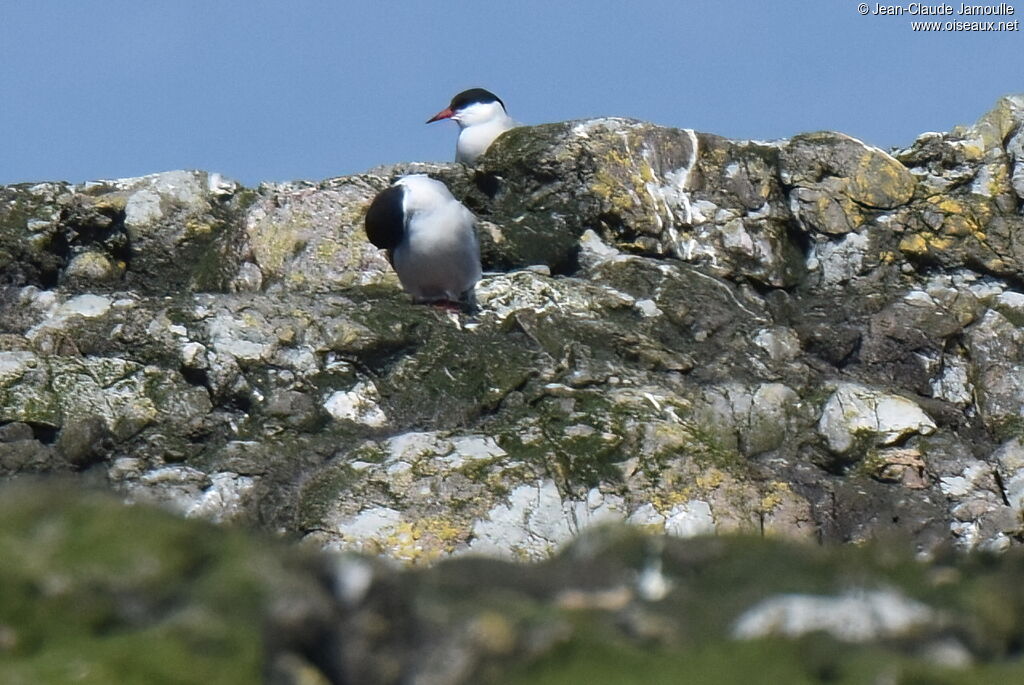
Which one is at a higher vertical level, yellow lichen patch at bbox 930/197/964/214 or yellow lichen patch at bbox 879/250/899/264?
yellow lichen patch at bbox 930/197/964/214

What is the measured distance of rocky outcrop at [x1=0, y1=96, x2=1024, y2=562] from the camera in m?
12.2

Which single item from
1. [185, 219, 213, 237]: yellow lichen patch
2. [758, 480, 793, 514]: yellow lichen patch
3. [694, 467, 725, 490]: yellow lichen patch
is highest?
[185, 219, 213, 237]: yellow lichen patch

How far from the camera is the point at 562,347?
14.2 metres

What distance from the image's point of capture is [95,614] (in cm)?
404

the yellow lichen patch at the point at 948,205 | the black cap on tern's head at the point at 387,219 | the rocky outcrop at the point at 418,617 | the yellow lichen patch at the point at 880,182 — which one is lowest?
the rocky outcrop at the point at 418,617

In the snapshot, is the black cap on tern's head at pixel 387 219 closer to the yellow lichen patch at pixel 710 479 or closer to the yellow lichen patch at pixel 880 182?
the yellow lichen patch at pixel 710 479

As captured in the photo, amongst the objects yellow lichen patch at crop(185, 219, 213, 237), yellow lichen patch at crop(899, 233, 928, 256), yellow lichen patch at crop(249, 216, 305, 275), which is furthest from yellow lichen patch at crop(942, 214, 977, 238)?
yellow lichen patch at crop(185, 219, 213, 237)

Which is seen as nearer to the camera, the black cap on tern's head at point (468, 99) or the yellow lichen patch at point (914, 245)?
the yellow lichen patch at point (914, 245)

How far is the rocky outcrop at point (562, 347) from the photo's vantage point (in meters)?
12.2

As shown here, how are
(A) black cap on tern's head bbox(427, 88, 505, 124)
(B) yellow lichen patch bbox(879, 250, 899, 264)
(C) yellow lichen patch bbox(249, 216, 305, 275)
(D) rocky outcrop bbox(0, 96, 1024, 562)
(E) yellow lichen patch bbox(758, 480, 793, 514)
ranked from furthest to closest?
(A) black cap on tern's head bbox(427, 88, 505, 124) < (B) yellow lichen patch bbox(879, 250, 899, 264) < (C) yellow lichen patch bbox(249, 216, 305, 275) < (E) yellow lichen patch bbox(758, 480, 793, 514) < (D) rocky outcrop bbox(0, 96, 1024, 562)

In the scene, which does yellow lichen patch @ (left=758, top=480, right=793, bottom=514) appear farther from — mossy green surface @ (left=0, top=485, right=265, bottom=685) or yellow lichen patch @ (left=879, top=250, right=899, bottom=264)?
mossy green surface @ (left=0, top=485, right=265, bottom=685)

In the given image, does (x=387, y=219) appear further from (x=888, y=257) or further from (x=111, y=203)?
(x=888, y=257)

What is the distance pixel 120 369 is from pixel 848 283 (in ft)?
27.7

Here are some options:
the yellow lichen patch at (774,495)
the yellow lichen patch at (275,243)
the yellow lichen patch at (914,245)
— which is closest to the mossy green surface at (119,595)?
the yellow lichen patch at (774,495)
